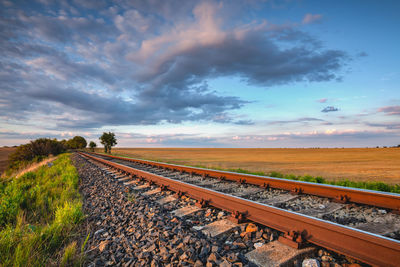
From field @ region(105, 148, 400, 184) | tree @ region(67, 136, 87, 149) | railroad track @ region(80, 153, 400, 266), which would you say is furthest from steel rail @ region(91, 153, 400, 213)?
tree @ region(67, 136, 87, 149)

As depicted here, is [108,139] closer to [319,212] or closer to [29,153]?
[29,153]

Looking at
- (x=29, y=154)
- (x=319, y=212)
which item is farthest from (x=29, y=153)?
(x=319, y=212)

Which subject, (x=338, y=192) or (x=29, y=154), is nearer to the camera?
(x=338, y=192)

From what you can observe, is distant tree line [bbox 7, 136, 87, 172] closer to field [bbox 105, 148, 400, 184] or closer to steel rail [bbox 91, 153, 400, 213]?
field [bbox 105, 148, 400, 184]

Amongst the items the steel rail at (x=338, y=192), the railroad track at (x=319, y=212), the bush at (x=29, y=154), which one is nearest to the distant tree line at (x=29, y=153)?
the bush at (x=29, y=154)

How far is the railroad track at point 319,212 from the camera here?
8.26 feet

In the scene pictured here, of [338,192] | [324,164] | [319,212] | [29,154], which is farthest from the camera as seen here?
[29,154]

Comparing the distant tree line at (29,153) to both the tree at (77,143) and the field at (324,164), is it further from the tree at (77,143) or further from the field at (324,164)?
the tree at (77,143)

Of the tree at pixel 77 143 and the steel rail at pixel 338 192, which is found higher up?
the tree at pixel 77 143

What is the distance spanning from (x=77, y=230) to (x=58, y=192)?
421 cm

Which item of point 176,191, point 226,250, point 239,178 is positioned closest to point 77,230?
point 176,191

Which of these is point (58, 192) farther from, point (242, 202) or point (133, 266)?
point (242, 202)

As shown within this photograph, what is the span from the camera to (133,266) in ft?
8.80

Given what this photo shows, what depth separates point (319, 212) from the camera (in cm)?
434
